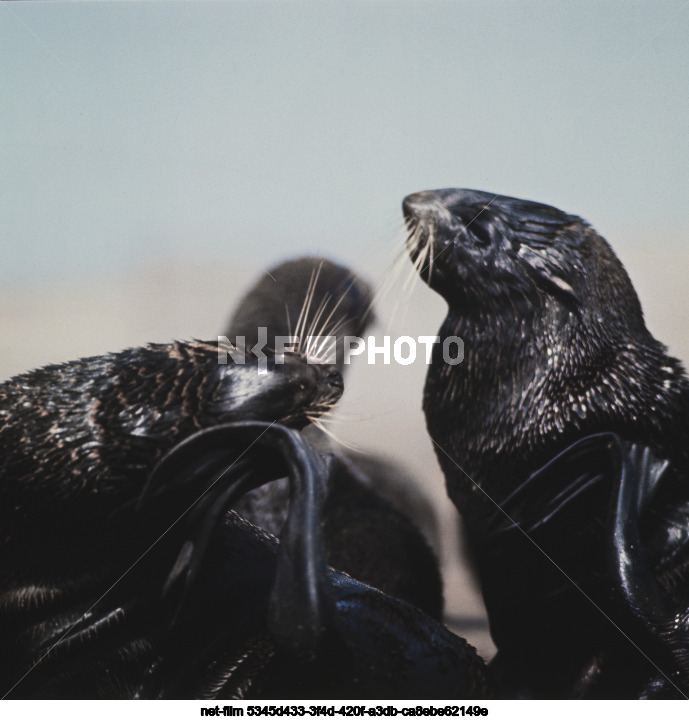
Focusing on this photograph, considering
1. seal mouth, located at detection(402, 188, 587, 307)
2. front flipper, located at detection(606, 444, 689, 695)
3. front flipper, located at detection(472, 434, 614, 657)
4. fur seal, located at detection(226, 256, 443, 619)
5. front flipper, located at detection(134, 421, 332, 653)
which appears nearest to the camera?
front flipper, located at detection(134, 421, 332, 653)

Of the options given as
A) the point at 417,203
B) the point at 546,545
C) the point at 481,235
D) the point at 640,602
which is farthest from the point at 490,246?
the point at 640,602

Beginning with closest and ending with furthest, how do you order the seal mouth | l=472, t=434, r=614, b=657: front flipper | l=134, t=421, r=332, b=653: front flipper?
l=134, t=421, r=332, b=653: front flipper < l=472, t=434, r=614, b=657: front flipper < the seal mouth

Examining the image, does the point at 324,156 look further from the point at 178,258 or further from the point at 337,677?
the point at 337,677

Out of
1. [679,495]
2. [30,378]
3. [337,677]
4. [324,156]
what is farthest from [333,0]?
[337,677]

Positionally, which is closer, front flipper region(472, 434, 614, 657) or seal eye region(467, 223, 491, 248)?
front flipper region(472, 434, 614, 657)

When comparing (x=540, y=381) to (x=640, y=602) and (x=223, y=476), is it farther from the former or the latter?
(x=223, y=476)

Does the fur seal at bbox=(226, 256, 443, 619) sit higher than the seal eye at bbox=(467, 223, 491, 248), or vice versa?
Result: the seal eye at bbox=(467, 223, 491, 248)

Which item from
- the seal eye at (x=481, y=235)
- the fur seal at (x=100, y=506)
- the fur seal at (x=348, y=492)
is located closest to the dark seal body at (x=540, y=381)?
the seal eye at (x=481, y=235)

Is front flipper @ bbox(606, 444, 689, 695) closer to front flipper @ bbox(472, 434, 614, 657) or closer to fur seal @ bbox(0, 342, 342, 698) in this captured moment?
front flipper @ bbox(472, 434, 614, 657)

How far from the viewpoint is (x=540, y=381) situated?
1593 mm

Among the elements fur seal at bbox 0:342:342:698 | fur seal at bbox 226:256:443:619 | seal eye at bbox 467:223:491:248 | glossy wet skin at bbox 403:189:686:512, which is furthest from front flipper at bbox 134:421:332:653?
seal eye at bbox 467:223:491:248

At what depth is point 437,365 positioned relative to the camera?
1.69 meters

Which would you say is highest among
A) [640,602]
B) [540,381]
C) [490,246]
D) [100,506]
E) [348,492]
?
[490,246]

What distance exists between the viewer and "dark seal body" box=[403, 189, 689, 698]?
1.54 meters
